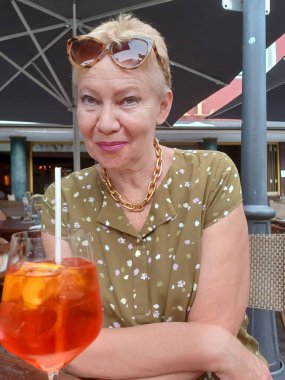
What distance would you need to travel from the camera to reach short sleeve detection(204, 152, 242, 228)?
1.32 m

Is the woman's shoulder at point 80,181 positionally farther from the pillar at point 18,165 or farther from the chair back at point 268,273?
the pillar at point 18,165

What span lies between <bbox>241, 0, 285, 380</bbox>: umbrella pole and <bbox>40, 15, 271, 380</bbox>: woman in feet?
3.26

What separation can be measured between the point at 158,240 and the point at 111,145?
311 mm

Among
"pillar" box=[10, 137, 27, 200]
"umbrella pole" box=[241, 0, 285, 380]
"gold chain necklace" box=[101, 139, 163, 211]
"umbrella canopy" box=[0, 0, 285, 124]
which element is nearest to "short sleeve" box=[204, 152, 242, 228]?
"gold chain necklace" box=[101, 139, 163, 211]

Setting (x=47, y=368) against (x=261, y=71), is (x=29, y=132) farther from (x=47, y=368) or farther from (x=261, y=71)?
(x=47, y=368)

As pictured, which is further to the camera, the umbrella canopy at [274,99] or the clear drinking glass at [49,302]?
the umbrella canopy at [274,99]

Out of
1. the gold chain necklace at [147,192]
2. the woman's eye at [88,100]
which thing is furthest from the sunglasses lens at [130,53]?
Answer: the gold chain necklace at [147,192]

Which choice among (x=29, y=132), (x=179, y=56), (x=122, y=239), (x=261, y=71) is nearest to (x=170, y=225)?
(x=122, y=239)

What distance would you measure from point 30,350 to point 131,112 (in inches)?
27.6

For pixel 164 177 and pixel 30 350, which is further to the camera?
pixel 164 177

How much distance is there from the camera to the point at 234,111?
705 centimetres

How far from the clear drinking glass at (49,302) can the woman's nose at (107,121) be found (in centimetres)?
46

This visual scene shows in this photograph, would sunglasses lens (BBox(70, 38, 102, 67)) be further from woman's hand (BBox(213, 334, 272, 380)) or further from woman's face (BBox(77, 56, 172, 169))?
woman's hand (BBox(213, 334, 272, 380))

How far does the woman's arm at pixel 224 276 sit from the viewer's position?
48.3 inches
